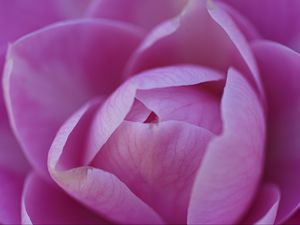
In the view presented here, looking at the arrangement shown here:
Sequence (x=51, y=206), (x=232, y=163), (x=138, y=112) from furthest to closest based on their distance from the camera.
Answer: (x=51, y=206) < (x=138, y=112) < (x=232, y=163)

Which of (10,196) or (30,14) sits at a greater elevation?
(30,14)

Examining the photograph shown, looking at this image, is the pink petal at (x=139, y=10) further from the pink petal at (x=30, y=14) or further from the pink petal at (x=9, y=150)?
the pink petal at (x=9, y=150)

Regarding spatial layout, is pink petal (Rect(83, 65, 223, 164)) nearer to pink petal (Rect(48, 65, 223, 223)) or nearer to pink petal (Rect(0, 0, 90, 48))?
pink petal (Rect(48, 65, 223, 223))

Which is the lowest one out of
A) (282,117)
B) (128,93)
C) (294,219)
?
(294,219)

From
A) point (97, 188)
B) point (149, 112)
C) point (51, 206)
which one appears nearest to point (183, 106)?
point (149, 112)

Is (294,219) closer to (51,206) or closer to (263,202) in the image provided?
(263,202)

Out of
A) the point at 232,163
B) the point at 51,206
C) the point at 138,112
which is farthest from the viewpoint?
the point at 51,206

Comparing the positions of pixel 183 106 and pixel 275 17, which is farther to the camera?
pixel 275 17
